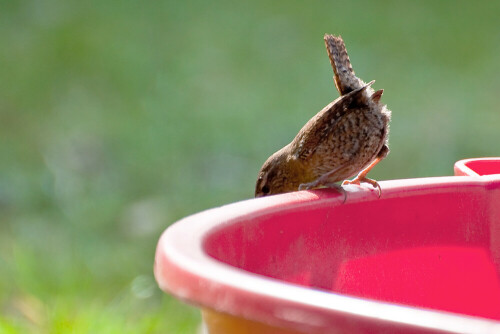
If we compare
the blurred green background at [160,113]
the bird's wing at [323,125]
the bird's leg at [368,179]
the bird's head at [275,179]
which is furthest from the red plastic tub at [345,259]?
the blurred green background at [160,113]

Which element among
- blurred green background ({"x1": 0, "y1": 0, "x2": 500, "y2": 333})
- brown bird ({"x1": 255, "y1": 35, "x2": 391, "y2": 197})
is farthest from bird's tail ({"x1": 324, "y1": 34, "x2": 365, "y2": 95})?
blurred green background ({"x1": 0, "y1": 0, "x2": 500, "y2": 333})

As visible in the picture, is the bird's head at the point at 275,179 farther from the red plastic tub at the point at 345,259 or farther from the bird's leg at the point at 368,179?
the red plastic tub at the point at 345,259

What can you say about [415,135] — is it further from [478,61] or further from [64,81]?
[64,81]

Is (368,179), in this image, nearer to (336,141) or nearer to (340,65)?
(336,141)

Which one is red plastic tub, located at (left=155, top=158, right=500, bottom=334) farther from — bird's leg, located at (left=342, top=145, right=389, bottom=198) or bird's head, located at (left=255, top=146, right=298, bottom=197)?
bird's head, located at (left=255, top=146, right=298, bottom=197)

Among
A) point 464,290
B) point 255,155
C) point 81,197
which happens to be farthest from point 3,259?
point 464,290

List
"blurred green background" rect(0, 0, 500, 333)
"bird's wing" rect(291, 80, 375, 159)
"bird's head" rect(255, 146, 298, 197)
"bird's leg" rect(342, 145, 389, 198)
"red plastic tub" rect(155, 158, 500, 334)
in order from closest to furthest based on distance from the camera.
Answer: "red plastic tub" rect(155, 158, 500, 334) → "bird's leg" rect(342, 145, 389, 198) → "bird's wing" rect(291, 80, 375, 159) → "bird's head" rect(255, 146, 298, 197) → "blurred green background" rect(0, 0, 500, 333)

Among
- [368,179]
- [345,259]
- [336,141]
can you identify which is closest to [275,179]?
[336,141]
